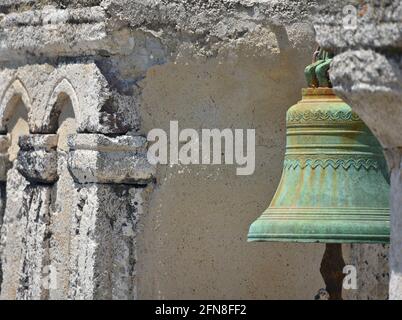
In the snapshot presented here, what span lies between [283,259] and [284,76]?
65 centimetres

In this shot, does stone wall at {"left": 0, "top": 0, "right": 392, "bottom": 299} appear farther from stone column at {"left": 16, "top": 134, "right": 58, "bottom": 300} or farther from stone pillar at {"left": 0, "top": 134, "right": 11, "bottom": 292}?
stone pillar at {"left": 0, "top": 134, "right": 11, "bottom": 292}

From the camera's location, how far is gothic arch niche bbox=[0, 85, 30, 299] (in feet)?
18.5

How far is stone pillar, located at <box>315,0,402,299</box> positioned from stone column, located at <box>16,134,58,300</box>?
1988 millimetres

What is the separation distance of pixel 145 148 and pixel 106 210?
25cm

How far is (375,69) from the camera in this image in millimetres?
3414

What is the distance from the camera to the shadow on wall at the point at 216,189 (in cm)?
524

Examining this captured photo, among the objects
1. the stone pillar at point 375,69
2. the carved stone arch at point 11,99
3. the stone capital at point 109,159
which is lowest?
the stone pillar at point 375,69

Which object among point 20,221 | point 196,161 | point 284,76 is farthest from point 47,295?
point 284,76

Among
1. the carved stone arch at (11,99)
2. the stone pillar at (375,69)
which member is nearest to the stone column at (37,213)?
the carved stone arch at (11,99)

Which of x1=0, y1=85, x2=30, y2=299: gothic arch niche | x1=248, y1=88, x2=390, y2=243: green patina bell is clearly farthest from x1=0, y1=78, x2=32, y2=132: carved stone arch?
x1=248, y1=88, x2=390, y2=243: green patina bell

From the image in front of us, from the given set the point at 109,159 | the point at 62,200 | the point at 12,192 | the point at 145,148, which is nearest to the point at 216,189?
the point at 145,148

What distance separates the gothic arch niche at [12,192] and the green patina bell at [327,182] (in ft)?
4.68

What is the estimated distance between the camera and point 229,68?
525 centimetres

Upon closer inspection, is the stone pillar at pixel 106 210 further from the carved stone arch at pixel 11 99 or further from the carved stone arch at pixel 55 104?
the carved stone arch at pixel 11 99
